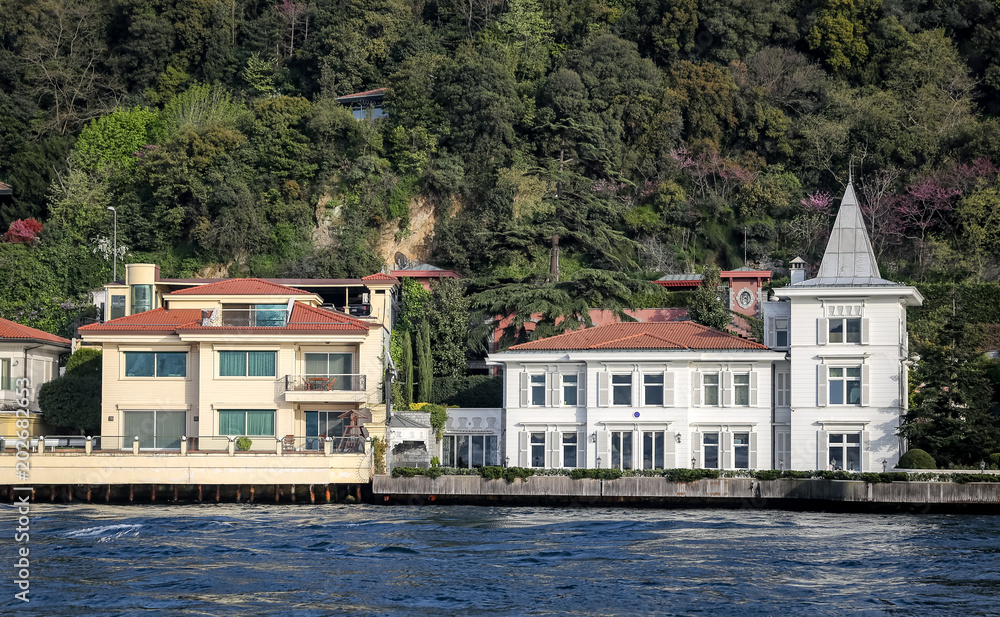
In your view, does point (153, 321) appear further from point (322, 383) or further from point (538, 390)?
point (538, 390)

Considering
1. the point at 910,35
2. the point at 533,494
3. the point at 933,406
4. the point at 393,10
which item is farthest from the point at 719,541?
the point at 393,10

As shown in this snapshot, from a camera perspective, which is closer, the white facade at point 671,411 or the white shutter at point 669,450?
the white shutter at point 669,450

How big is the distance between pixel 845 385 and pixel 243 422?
2302 cm

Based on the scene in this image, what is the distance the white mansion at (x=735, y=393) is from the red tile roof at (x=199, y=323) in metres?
6.18

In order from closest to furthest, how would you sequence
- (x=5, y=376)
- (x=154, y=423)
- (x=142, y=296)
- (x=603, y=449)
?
(x=603, y=449) → (x=154, y=423) → (x=5, y=376) → (x=142, y=296)

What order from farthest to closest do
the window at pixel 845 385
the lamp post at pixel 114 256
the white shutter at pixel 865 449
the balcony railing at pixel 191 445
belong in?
the lamp post at pixel 114 256
the window at pixel 845 385
the white shutter at pixel 865 449
the balcony railing at pixel 191 445

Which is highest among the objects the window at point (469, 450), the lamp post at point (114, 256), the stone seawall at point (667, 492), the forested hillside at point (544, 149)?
the forested hillside at point (544, 149)

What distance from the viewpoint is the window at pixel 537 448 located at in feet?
163

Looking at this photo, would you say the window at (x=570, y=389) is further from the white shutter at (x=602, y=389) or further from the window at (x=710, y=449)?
the window at (x=710, y=449)

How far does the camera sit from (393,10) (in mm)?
81250

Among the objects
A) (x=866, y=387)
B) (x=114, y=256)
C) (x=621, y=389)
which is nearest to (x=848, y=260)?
(x=866, y=387)

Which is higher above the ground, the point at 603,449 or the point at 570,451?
the point at 603,449

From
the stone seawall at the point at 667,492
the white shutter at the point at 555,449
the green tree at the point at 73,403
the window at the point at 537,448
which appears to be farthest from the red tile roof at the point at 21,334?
the white shutter at the point at 555,449

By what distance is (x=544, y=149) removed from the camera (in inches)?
2746
